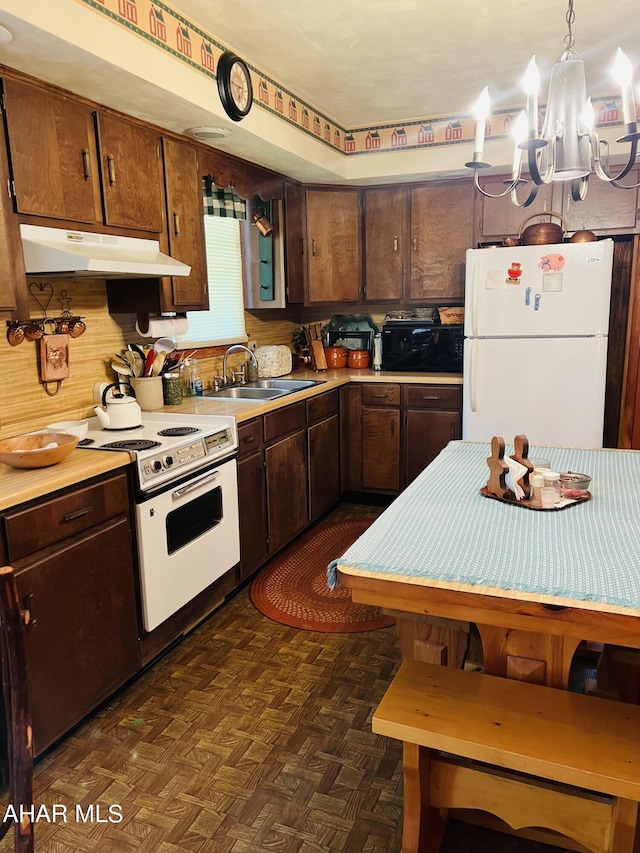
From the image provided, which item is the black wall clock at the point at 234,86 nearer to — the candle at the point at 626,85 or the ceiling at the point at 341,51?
the ceiling at the point at 341,51

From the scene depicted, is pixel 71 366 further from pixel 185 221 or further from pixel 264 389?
pixel 264 389

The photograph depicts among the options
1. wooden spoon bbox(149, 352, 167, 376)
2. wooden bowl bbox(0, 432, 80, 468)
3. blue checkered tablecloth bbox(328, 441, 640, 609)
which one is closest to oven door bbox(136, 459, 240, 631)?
wooden bowl bbox(0, 432, 80, 468)

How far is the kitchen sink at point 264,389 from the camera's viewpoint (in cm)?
364

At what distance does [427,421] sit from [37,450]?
2669 mm

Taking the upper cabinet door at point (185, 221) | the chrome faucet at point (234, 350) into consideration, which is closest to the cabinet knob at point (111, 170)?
the upper cabinet door at point (185, 221)

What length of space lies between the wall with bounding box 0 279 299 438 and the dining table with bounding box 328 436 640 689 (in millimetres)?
1634

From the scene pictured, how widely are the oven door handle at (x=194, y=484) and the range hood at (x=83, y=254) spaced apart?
0.88 m

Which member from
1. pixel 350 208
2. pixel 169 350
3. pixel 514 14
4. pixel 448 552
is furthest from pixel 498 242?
pixel 448 552

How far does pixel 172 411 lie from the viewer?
119 inches

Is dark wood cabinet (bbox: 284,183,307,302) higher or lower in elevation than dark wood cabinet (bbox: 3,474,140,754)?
higher

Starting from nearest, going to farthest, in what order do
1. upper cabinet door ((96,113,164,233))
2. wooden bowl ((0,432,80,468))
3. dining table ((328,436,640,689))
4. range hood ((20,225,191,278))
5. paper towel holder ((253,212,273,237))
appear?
1. dining table ((328,436,640,689))
2. wooden bowl ((0,432,80,468))
3. range hood ((20,225,191,278))
4. upper cabinet door ((96,113,164,233))
5. paper towel holder ((253,212,273,237))

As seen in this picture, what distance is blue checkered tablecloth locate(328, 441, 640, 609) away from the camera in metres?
1.31

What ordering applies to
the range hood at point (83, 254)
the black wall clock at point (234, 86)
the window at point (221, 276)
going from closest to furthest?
the range hood at point (83, 254)
the black wall clock at point (234, 86)
the window at point (221, 276)

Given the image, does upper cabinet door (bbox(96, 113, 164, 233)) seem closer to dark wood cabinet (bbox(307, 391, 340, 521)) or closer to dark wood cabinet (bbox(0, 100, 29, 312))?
dark wood cabinet (bbox(0, 100, 29, 312))
